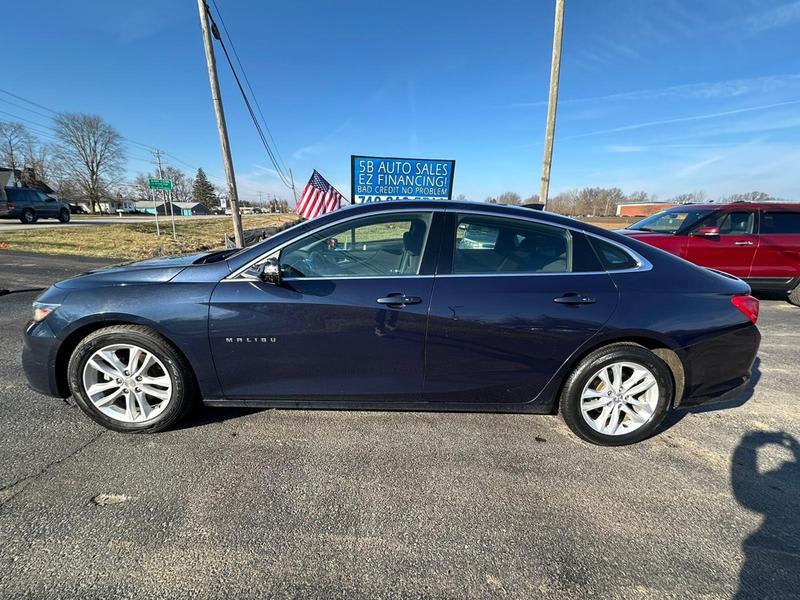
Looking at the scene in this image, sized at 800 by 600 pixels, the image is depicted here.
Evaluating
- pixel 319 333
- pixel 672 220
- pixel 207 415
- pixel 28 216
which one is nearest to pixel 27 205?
pixel 28 216

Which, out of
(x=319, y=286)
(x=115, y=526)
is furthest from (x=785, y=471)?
(x=115, y=526)

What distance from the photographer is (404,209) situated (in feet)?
8.29

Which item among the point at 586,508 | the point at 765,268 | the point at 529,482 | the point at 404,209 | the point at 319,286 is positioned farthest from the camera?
the point at 765,268

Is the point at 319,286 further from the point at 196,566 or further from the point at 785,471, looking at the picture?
the point at 785,471

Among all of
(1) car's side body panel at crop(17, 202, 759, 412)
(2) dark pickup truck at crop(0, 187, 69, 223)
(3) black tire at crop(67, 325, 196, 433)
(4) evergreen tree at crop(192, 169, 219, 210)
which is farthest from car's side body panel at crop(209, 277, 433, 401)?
(4) evergreen tree at crop(192, 169, 219, 210)

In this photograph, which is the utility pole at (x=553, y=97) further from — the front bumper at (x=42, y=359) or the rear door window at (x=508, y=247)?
the front bumper at (x=42, y=359)

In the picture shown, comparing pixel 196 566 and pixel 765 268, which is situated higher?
pixel 765 268

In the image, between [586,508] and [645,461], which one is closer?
[586,508]

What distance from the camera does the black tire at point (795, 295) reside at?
6.29 meters

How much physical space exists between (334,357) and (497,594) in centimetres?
148

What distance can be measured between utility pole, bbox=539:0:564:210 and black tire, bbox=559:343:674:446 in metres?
6.64

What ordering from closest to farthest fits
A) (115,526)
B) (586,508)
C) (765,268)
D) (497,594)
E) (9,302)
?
1. (497,594)
2. (115,526)
3. (586,508)
4. (9,302)
5. (765,268)

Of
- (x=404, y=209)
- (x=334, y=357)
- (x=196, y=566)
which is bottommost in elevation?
(x=196, y=566)

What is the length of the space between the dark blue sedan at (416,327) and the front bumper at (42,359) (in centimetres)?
1
